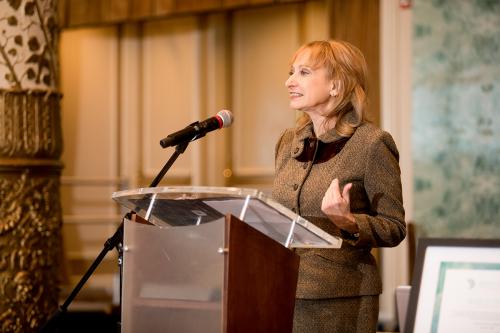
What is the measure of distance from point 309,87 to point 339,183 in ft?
0.79

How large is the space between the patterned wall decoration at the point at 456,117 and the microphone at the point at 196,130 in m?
2.18

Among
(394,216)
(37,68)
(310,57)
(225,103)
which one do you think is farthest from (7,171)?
(225,103)

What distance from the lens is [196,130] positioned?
5.79 ft

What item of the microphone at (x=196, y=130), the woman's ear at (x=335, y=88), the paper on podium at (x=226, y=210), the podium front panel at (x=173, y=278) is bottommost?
the podium front panel at (x=173, y=278)

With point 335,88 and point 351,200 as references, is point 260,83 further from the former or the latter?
point 351,200

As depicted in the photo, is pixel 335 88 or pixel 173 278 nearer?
pixel 173 278

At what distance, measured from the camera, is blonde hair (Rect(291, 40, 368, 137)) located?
184cm

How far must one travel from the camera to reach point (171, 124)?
5668 millimetres

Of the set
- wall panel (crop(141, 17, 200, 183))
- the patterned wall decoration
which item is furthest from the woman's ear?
wall panel (crop(141, 17, 200, 183))

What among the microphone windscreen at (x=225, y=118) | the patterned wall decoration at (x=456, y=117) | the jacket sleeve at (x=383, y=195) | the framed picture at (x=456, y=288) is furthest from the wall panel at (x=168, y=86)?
the framed picture at (x=456, y=288)

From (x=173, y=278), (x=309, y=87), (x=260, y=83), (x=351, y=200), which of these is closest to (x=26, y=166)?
(x=309, y=87)

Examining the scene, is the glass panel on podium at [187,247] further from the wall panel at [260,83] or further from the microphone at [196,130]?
the wall panel at [260,83]

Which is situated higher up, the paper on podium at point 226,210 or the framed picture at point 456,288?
the paper on podium at point 226,210

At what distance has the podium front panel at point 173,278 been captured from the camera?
1353mm
